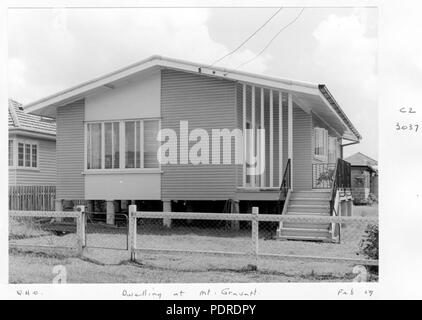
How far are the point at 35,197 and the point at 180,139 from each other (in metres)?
3.07

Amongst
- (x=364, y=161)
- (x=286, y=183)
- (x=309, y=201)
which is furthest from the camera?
(x=286, y=183)

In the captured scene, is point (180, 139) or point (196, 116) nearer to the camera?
point (180, 139)

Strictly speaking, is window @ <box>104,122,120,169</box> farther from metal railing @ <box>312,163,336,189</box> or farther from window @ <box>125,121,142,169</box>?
metal railing @ <box>312,163,336,189</box>

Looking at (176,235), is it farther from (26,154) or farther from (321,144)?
(26,154)

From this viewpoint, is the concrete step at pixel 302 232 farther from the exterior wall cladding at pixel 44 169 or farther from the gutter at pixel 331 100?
the exterior wall cladding at pixel 44 169

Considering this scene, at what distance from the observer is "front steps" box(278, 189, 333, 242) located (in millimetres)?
6789

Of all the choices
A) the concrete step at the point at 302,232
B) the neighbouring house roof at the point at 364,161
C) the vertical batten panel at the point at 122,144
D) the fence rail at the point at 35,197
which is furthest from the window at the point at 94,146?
the neighbouring house roof at the point at 364,161

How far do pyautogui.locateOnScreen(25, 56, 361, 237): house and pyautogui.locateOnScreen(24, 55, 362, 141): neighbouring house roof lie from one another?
0.7 inches

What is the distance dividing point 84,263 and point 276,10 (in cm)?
345

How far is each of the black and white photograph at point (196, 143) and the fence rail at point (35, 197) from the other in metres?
0.04

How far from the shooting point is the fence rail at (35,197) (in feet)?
26.3

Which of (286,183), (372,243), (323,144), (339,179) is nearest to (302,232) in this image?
(286,183)

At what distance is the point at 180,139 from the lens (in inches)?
302
